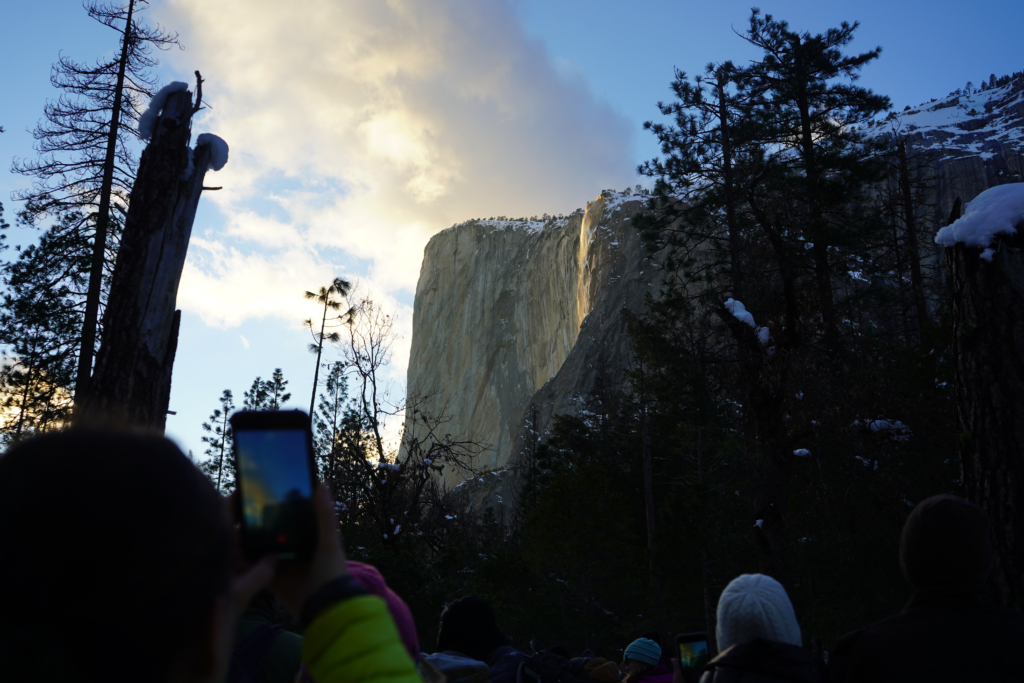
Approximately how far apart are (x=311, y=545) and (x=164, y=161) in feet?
13.5

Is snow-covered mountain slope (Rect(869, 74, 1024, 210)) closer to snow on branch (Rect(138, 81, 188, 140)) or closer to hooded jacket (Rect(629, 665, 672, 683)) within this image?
hooded jacket (Rect(629, 665, 672, 683))

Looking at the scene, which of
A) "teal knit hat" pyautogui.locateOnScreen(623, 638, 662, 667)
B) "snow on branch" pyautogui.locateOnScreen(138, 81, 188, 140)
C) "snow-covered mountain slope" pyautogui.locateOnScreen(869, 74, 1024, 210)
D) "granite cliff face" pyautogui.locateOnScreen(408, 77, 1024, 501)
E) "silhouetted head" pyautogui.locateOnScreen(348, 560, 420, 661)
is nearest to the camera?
"silhouetted head" pyautogui.locateOnScreen(348, 560, 420, 661)

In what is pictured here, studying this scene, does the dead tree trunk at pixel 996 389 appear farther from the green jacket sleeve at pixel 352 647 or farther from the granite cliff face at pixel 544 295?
the granite cliff face at pixel 544 295

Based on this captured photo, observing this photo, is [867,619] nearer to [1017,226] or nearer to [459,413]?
[1017,226]

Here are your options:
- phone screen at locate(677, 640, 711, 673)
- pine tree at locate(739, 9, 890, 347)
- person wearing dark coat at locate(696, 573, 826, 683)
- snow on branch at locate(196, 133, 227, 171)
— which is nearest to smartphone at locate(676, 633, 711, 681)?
phone screen at locate(677, 640, 711, 673)

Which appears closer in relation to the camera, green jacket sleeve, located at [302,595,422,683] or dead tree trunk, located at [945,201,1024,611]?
green jacket sleeve, located at [302,595,422,683]

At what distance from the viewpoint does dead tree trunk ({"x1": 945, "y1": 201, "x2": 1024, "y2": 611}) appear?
501 cm

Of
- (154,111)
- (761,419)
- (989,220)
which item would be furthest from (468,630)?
(761,419)

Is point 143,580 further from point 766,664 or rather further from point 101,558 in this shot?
point 766,664

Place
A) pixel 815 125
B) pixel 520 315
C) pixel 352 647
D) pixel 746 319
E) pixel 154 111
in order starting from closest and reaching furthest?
pixel 352 647 < pixel 154 111 < pixel 746 319 < pixel 815 125 < pixel 520 315

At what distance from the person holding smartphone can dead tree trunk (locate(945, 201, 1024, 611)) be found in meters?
5.79

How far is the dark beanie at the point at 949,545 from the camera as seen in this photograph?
237cm

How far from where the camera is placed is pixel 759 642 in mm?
2301

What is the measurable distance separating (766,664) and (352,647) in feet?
5.88
